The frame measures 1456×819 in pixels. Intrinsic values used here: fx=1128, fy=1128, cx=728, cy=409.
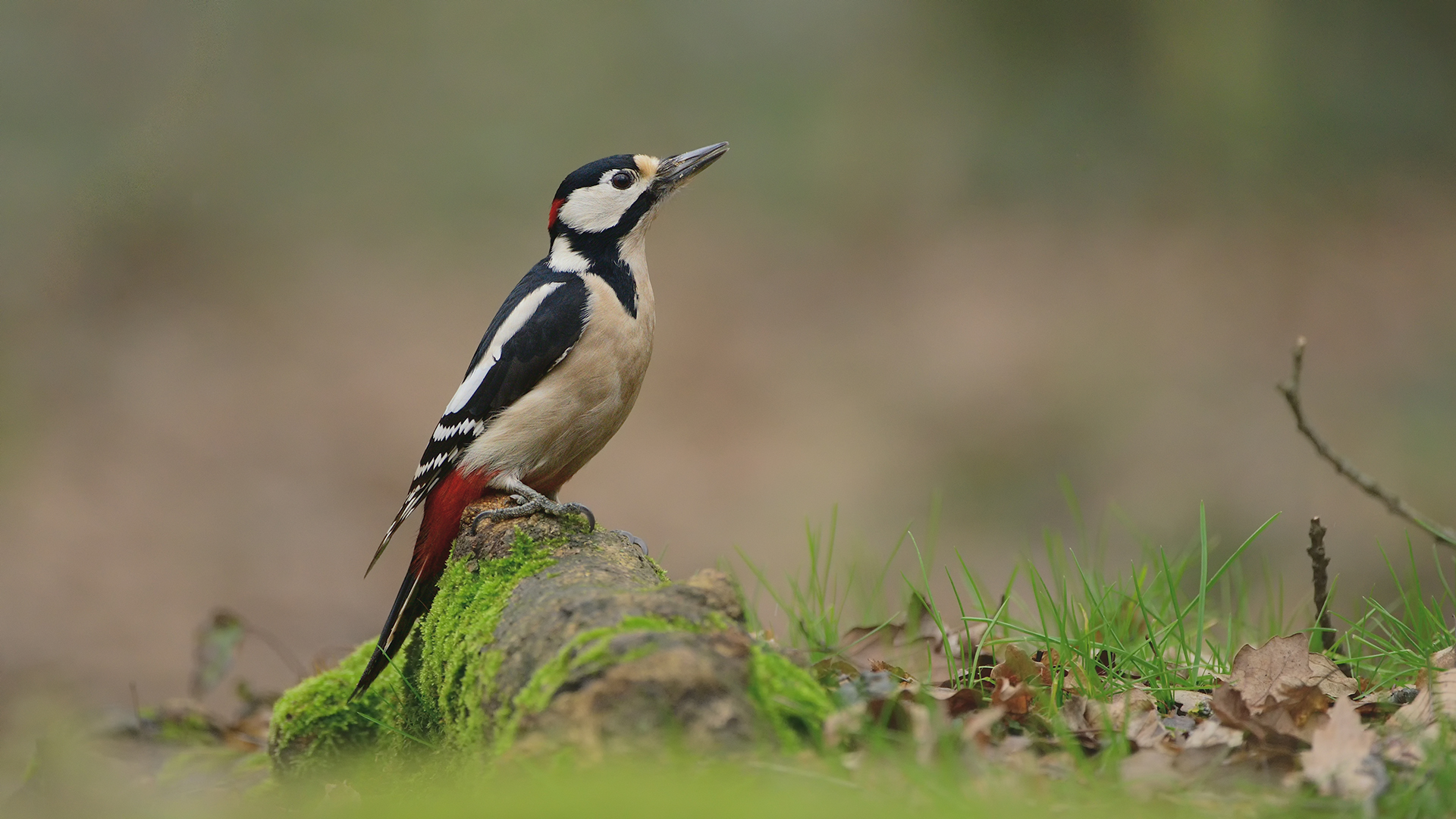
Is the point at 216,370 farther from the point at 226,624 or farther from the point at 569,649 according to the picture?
the point at 569,649

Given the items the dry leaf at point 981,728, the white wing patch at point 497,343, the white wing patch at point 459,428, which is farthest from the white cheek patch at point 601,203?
the dry leaf at point 981,728

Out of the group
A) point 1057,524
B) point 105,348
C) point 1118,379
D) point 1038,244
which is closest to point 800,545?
point 1057,524

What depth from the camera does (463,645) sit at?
2.57 metres

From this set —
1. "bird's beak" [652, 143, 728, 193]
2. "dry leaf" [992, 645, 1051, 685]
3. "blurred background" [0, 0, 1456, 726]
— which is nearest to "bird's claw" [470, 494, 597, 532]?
"dry leaf" [992, 645, 1051, 685]

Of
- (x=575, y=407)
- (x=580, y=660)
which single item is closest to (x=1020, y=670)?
(x=580, y=660)

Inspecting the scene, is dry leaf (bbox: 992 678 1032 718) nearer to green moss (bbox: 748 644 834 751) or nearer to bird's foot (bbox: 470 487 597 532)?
green moss (bbox: 748 644 834 751)

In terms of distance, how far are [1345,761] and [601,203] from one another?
284 cm

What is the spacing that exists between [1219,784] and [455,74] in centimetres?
1074

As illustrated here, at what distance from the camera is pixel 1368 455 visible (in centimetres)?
762

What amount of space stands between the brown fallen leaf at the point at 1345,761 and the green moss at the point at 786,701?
851 mm

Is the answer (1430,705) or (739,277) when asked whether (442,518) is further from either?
(739,277)

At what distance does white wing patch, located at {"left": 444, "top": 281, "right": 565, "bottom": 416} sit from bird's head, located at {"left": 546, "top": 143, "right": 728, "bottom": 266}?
13.5 inches

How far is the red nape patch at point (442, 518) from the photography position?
10.8 feet

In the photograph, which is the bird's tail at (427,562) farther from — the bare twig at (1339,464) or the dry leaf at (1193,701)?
the bare twig at (1339,464)
